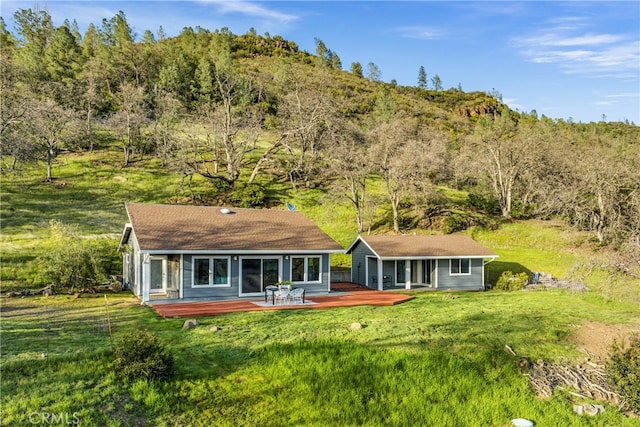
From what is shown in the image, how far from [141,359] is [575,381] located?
33.0ft

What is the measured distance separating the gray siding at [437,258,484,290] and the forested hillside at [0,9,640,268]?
701 cm

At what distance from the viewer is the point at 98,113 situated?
61.9 metres

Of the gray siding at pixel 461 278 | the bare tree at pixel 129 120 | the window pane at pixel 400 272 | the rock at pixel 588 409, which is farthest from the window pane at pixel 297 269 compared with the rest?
the bare tree at pixel 129 120

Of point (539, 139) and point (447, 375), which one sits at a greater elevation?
point (539, 139)

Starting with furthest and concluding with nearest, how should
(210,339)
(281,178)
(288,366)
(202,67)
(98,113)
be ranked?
(202,67) < (98,113) < (281,178) < (210,339) < (288,366)

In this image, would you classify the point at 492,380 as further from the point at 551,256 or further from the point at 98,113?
the point at 98,113

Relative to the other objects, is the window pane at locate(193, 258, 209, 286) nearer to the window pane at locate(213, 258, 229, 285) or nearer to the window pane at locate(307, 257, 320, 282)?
the window pane at locate(213, 258, 229, 285)

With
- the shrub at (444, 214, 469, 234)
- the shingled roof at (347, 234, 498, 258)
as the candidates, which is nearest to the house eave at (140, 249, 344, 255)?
the shingled roof at (347, 234, 498, 258)

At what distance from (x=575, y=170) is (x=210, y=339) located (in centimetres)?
3683

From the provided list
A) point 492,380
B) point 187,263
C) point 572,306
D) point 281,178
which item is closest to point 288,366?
point 492,380

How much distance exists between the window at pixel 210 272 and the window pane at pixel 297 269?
10.2 ft

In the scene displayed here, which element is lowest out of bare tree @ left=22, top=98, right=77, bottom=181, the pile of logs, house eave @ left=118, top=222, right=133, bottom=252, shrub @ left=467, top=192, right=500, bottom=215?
the pile of logs

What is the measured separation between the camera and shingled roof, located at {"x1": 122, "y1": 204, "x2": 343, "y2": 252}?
19281mm

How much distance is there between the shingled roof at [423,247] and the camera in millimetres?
24875
